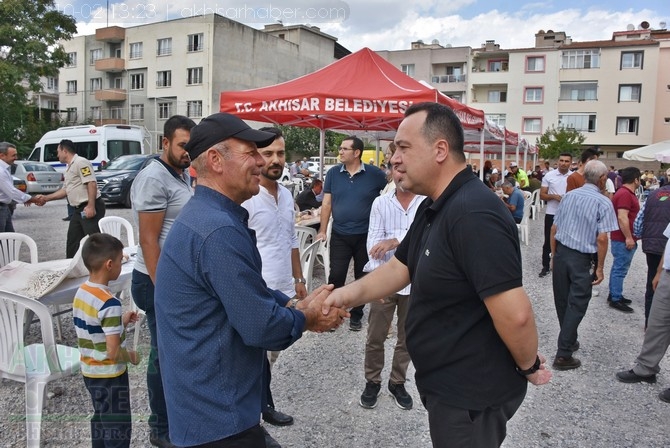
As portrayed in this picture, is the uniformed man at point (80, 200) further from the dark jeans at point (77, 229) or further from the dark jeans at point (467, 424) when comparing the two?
the dark jeans at point (467, 424)

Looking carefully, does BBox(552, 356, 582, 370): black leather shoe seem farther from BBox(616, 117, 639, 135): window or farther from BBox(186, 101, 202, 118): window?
BBox(616, 117, 639, 135): window

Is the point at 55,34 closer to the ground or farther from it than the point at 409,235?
farther from it

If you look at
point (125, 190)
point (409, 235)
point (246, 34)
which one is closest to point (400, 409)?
point (409, 235)

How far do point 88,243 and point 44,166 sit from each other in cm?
1753

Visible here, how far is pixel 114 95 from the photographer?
4203cm

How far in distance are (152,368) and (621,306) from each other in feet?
20.0

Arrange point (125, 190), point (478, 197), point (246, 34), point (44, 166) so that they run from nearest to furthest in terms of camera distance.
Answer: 1. point (478, 197)
2. point (125, 190)
3. point (44, 166)
4. point (246, 34)

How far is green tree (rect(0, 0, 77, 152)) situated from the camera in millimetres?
24516

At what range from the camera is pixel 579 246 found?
15.2ft

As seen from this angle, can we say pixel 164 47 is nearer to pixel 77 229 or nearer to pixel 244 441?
pixel 77 229

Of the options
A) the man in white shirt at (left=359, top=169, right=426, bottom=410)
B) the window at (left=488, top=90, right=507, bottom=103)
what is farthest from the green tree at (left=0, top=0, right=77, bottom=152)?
the window at (left=488, top=90, right=507, bottom=103)

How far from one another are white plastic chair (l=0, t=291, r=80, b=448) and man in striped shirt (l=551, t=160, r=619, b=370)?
4109 mm

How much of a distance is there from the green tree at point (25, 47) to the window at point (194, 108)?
11938mm

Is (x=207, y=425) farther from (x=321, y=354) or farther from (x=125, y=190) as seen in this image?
(x=125, y=190)
